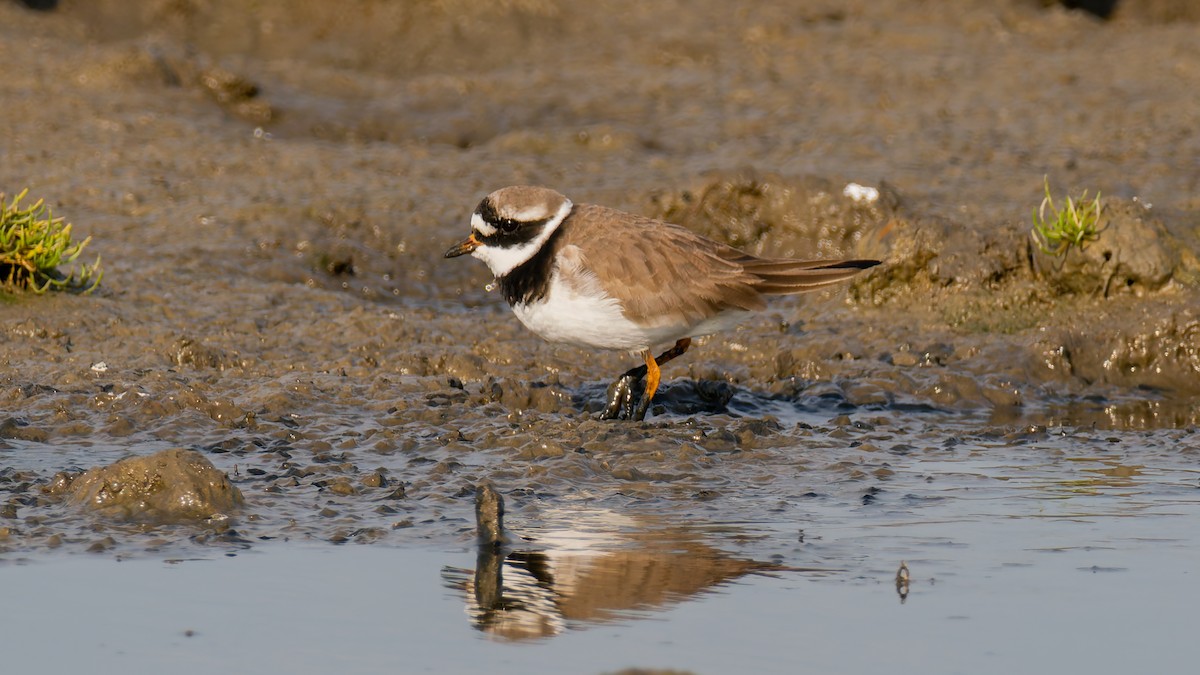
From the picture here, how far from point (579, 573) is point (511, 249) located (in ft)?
8.18

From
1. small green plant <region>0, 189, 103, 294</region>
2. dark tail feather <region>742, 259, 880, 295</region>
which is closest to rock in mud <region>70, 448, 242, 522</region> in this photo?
dark tail feather <region>742, 259, 880, 295</region>

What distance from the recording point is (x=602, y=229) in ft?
24.4

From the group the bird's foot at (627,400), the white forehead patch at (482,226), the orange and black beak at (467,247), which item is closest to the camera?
the white forehead patch at (482,226)

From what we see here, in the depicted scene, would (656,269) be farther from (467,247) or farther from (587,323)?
(467,247)

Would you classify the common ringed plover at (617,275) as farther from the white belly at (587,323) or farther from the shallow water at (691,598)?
the shallow water at (691,598)

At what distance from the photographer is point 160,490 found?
6.07 meters

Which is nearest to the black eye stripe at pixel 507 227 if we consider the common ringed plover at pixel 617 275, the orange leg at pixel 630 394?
the common ringed plover at pixel 617 275

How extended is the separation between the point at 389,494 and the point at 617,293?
4.89 feet

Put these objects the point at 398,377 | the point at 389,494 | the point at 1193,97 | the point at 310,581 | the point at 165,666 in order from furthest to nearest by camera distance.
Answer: the point at 1193,97 → the point at 398,377 → the point at 389,494 → the point at 310,581 → the point at 165,666

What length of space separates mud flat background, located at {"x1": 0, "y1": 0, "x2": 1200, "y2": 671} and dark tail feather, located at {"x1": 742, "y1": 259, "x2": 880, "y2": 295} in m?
0.73

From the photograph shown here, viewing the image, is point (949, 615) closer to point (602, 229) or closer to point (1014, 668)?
point (1014, 668)

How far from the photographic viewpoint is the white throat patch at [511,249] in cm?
739

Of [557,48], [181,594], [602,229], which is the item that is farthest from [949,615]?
[557,48]

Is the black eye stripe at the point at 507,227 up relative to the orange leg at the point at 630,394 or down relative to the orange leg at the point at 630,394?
up
